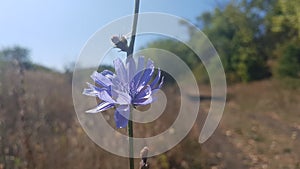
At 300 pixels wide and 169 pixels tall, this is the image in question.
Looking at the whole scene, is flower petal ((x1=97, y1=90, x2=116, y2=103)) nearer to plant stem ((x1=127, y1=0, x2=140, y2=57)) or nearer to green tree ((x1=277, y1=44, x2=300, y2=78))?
plant stem ((x1=127, y1=0, x2=140, y2=57))


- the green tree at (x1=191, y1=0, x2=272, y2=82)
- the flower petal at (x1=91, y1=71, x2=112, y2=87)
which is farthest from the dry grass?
the green tree at (x1=191, y1=0, x2=272, y2=82)

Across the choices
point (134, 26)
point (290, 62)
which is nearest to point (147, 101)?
point (134, 26)

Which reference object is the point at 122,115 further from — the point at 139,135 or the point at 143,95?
the point at 139,135

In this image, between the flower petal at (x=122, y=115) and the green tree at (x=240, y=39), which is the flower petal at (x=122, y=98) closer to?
the flower petal at (x=122, y=115)

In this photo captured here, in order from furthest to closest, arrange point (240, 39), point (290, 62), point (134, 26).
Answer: point (240, 39) < point (290, 62) < point (134, 26)

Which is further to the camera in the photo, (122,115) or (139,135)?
(139,135)

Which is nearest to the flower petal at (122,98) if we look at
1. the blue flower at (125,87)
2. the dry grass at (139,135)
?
the blue flower at (125,87)

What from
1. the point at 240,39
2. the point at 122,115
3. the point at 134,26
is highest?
the point at 240,39

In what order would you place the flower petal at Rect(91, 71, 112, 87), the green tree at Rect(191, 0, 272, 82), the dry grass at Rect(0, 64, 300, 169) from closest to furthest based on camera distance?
the flower petal at Rect(91, 71, 112, 87)
the dry grass at Rect(0, 64, 300, 169)
the green tree at Rect(191, 0, 272, 82)

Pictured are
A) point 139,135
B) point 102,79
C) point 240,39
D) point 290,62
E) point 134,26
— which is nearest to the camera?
point 134,26
